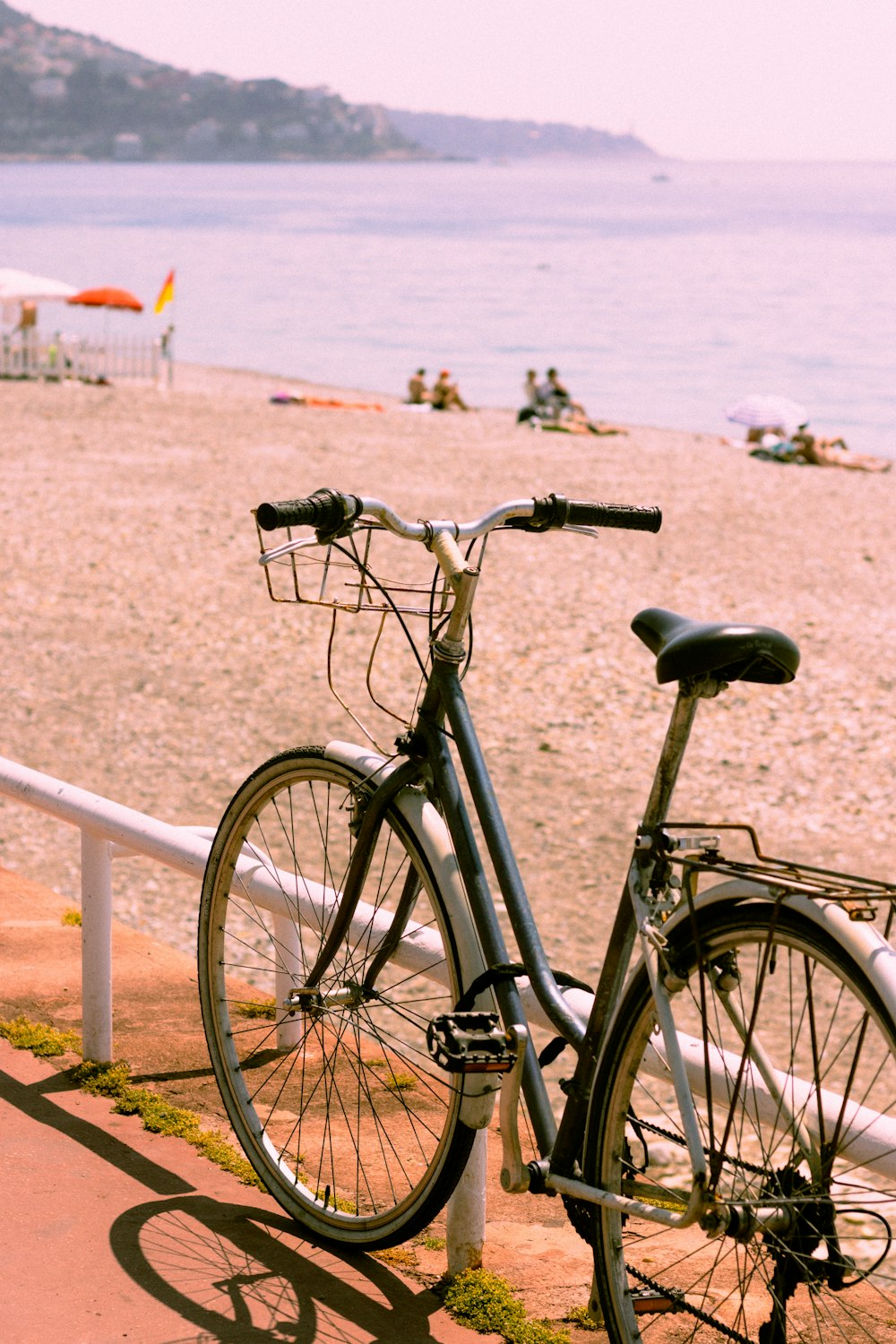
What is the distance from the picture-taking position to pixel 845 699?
13055mm

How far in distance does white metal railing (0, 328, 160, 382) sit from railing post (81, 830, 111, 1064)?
1100 inches

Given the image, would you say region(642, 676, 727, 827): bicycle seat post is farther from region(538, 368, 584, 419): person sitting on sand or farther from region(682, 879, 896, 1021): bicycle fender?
region(538, 368, 584, 419): person sitting on sand

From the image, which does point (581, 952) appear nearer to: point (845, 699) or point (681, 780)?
point (681, 780)

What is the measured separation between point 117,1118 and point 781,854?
271 inches

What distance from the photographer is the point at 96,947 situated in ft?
13.0

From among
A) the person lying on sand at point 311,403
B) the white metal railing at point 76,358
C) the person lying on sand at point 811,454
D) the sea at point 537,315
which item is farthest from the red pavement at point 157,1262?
the sea at point 537,315

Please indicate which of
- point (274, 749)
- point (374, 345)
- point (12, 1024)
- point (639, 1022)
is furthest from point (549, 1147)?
point (374, 345)

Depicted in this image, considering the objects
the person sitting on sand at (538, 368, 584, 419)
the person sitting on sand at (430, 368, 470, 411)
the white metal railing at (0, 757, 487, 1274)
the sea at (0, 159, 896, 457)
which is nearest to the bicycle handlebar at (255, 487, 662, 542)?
the white metal railing at (0, 757, 487, 1274)

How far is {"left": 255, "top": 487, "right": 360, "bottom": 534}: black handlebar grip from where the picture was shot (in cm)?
271

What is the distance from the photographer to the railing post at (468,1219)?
3.06 m

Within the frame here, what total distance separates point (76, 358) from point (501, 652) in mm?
20369

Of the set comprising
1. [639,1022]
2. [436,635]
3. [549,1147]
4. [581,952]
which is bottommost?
[581,952]

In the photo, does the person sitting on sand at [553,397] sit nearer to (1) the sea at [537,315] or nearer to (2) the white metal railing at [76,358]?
(2) the white metal railing at [76,358]

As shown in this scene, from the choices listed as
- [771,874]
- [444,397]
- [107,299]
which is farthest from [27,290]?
[771,874]
